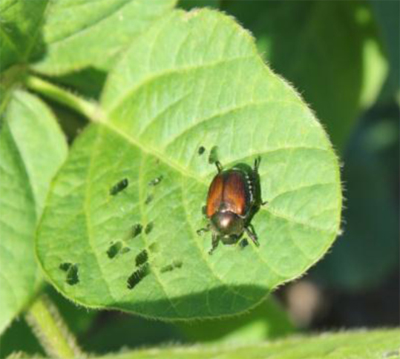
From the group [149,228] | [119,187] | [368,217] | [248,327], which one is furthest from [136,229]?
[368,217]

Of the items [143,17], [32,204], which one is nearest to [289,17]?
[143,17]

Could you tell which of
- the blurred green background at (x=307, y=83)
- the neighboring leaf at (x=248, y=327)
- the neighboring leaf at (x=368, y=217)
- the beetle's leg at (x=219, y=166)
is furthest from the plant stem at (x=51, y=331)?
the neighboring leaf at (x=368, y=217)

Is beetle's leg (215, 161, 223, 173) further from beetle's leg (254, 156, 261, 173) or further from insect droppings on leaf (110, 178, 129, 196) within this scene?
insect droppings on leaf (110, 178, 129, 196)

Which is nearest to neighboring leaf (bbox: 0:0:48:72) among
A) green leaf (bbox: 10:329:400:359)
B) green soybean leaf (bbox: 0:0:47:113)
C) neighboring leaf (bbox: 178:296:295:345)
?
green soybean leaf (bbox: 0:0:47:113)

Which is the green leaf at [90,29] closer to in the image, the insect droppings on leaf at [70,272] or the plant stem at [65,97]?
the plant stem at [65,97]

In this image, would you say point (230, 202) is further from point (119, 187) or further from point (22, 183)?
point (22, 183)
